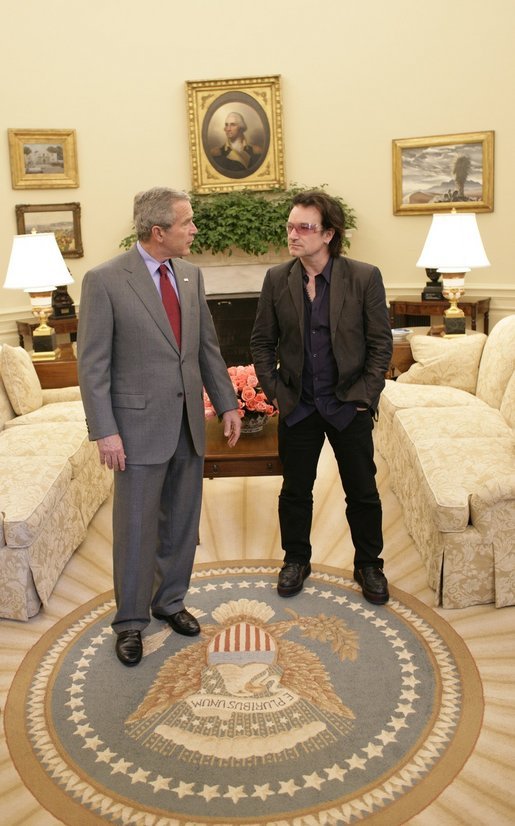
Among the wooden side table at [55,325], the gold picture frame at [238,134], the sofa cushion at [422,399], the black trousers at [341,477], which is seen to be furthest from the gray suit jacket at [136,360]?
the gold picture frame at [238,134]

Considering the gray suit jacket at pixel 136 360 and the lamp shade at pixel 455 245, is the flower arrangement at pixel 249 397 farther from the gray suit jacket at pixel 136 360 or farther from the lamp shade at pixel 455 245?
the lamp shade at pixel 455 245

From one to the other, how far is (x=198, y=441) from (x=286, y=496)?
2.43 ft

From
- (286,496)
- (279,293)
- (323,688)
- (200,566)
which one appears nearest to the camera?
(323,688)

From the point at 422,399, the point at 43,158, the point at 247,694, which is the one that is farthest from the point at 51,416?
the point at 43,158

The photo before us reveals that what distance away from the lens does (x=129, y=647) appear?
337 cm

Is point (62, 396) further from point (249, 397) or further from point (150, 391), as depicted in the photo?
point (150, 391)

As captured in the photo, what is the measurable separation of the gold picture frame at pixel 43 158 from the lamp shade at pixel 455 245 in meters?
4.54

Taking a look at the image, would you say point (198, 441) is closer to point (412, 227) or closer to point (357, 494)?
point (357, 494)

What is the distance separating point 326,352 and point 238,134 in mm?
6045

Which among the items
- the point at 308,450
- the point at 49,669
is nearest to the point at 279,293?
the point at 308,450

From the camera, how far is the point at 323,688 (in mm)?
3143

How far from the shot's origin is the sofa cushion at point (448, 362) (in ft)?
19.2

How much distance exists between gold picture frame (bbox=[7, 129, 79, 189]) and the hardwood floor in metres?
4.74

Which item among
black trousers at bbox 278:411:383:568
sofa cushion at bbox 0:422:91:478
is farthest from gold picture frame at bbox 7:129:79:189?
black trousers at bbox 278:411:383:568
